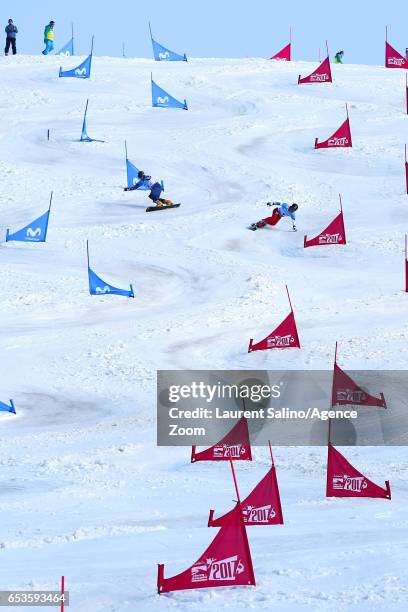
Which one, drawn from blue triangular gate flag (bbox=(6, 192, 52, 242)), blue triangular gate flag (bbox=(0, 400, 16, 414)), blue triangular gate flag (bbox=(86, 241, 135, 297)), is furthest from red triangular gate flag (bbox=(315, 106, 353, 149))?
blue triangular gate flag (bbox=(0, 400, 16, 414))

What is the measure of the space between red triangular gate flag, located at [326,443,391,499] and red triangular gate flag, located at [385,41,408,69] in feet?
85.7

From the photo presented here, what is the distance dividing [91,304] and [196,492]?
874cm

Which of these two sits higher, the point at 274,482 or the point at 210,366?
the point at 274,482

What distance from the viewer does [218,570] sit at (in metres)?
8.73

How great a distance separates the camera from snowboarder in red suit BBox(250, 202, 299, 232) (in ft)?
78.3

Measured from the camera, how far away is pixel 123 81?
3394 cm

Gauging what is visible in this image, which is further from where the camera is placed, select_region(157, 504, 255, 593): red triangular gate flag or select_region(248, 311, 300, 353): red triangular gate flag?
select_region(248, 311, 300, 353): red triangular gate flag

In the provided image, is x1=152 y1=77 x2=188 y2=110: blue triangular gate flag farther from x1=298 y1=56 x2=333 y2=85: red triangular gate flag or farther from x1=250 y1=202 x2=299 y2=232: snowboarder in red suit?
x1=250 y1=202 x2=299 y2=232: snowboarder in red suit

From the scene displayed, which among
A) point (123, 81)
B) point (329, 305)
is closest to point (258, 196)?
point (329, 305)

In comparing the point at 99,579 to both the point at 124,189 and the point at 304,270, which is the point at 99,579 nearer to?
the point at 304,270

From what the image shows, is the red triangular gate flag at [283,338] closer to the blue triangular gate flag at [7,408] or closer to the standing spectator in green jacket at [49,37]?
the blue triangular gate flag at [7,408]

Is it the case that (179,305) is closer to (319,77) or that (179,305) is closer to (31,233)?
(31,233)

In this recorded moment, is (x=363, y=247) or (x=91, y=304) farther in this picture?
(x=363, y=247)

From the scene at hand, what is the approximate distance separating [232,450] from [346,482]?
6.22 ft
